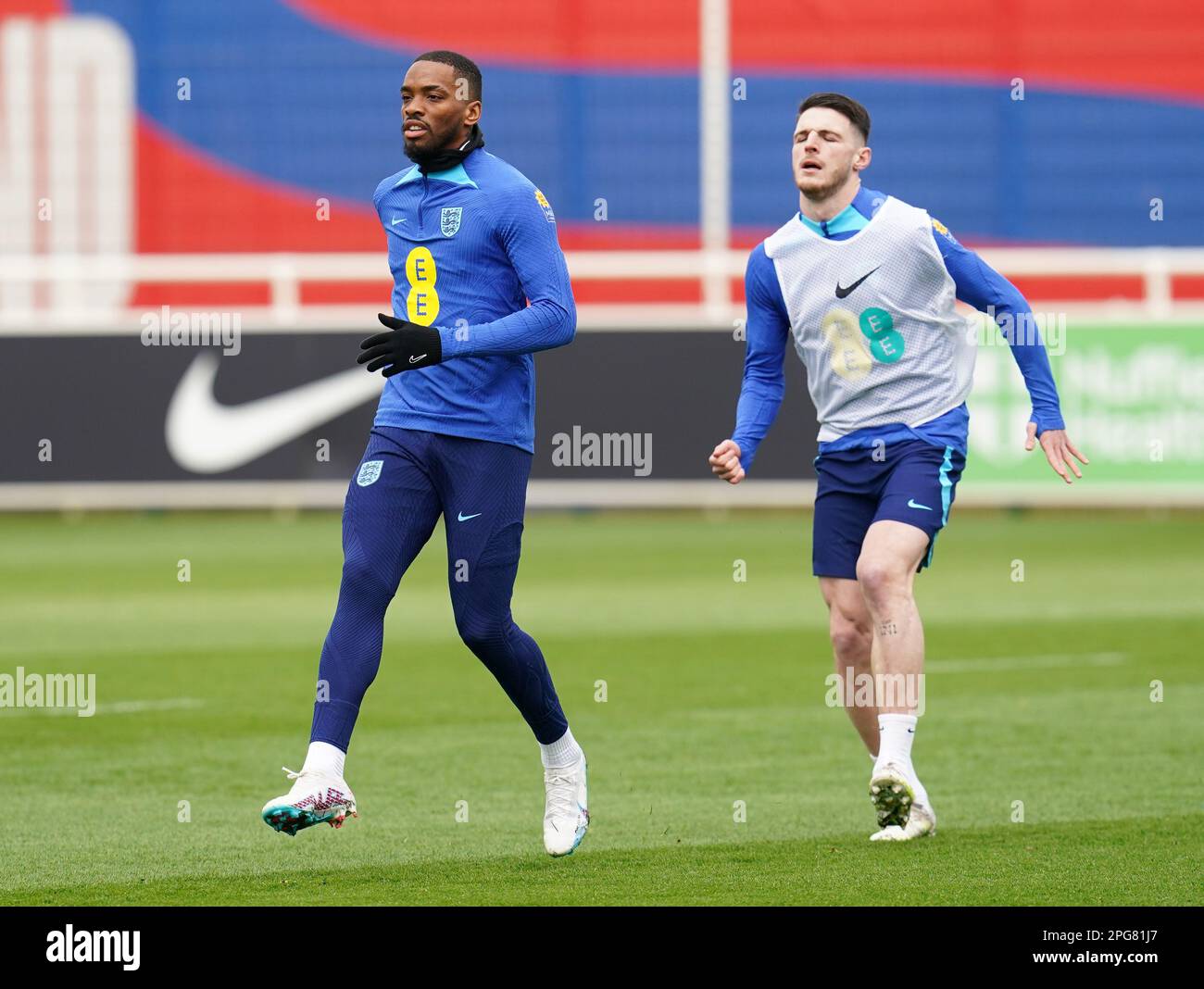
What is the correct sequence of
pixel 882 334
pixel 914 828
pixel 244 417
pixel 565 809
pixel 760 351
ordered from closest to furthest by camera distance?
pixel 565 809 < pixel 914 828 < pixel 882 334 < pixel 760 351 < pixel 244 417

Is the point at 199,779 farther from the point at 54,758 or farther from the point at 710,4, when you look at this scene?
the point at 710,4

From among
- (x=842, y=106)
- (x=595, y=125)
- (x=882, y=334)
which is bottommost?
(x=882, y=334)

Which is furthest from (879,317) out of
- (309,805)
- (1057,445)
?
(309,805)

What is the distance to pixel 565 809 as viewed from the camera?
6.89 m

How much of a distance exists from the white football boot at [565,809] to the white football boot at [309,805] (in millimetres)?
783

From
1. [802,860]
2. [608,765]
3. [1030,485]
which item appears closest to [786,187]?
[1030,485]

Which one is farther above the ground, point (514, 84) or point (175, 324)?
point (514, 84)

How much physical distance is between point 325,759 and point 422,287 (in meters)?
1.35

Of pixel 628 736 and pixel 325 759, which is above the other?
pixel 325 759

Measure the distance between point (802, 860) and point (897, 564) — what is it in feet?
3.04

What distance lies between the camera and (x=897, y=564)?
23.0 ft

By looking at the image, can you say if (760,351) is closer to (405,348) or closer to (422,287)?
(422,287)

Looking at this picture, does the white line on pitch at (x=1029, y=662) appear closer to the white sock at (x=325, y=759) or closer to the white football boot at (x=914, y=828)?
the white football boot at (x=914, y=828)

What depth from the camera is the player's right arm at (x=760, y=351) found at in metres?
7.38
